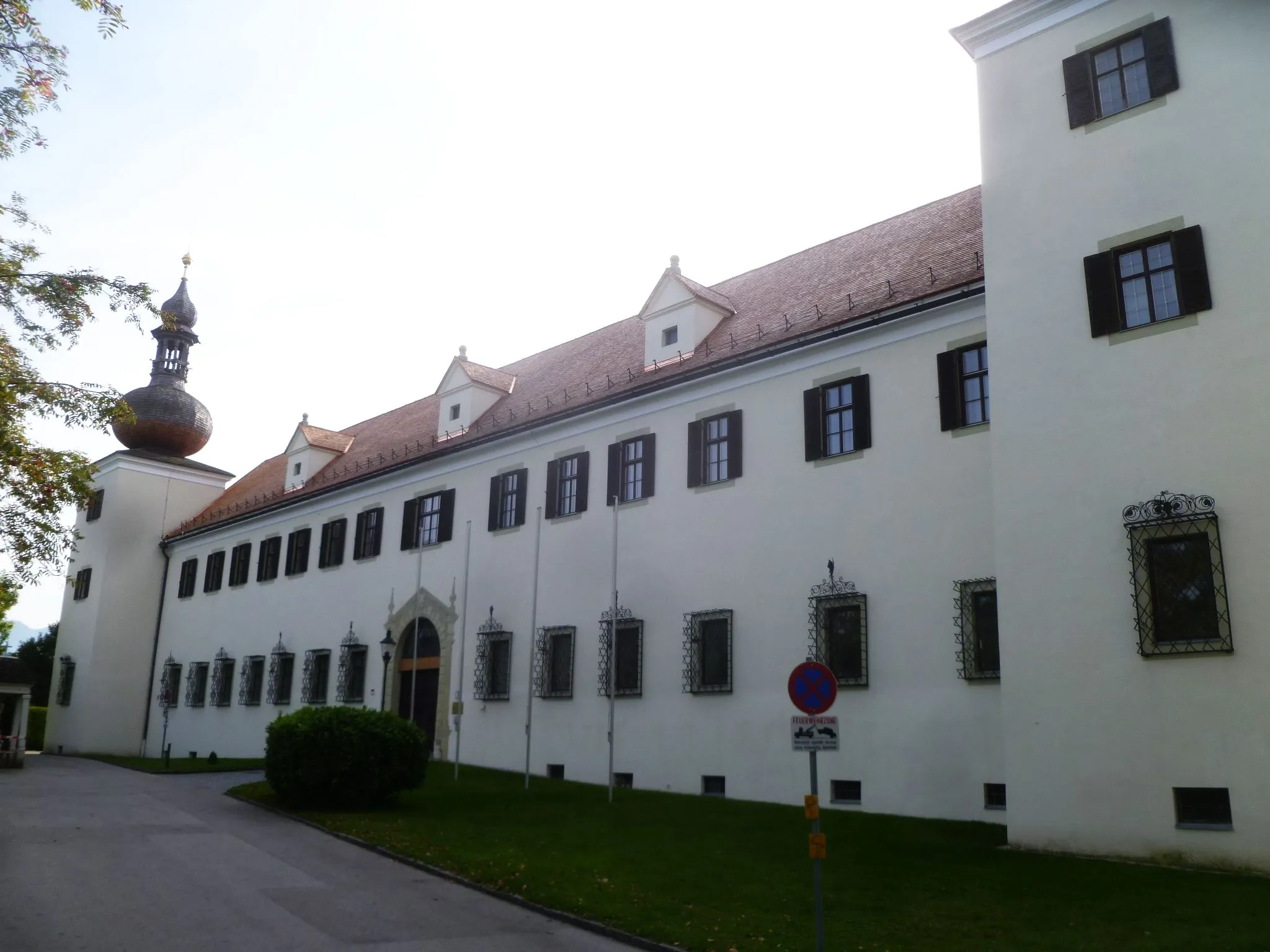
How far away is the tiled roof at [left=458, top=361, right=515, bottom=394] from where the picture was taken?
100 feet

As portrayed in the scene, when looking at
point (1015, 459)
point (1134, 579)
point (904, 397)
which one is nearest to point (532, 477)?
point (904, 397)

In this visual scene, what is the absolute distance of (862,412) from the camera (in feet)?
63.5

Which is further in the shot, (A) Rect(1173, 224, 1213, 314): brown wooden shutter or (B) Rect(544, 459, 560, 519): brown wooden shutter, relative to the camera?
(B) Rect(544, 459, 560, 519): brown wooden shutter

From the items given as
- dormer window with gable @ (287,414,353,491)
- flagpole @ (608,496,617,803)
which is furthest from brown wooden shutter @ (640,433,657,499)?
dormer window with gable @ (287,414,353,491)

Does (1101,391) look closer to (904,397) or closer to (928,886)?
(904,397)

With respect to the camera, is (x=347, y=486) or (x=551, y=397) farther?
(x=347, y=486)

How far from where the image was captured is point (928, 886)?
468 inches

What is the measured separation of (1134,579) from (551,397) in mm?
16342

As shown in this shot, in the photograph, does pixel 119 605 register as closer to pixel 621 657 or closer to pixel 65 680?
pixel 65 680

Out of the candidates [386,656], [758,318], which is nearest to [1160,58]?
[758,318]

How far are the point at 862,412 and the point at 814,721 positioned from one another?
33.9 feet

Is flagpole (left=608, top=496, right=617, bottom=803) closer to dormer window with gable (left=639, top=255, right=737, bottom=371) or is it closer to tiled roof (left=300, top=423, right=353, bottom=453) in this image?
dormer window with gable (left=639, top=255, right=737, bottom=371)

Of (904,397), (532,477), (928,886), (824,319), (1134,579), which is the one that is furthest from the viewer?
(532,477)

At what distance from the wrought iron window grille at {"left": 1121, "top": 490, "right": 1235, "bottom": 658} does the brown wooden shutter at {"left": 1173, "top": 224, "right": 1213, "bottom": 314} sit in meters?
2.37
